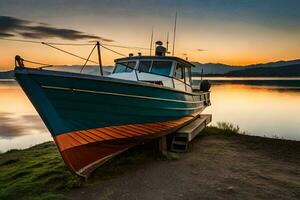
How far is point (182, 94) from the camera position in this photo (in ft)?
34.5

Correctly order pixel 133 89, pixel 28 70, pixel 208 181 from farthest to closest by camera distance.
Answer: pixel 133 89 < pixel 208 181 < pixel 28 70

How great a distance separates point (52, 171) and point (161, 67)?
5.10 m

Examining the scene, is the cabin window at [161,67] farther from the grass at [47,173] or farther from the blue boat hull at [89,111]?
the grass at [47,173]

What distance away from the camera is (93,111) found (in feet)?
23.0

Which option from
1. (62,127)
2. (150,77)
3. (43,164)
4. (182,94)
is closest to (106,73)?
(150,77)

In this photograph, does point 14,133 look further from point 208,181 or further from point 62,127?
point 208,181

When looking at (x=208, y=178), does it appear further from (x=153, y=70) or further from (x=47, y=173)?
(x=153, y=70)

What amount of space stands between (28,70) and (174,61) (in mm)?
5926

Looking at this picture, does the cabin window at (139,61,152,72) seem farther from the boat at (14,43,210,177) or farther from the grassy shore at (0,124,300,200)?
the grassy shore at (0,124,300,200)

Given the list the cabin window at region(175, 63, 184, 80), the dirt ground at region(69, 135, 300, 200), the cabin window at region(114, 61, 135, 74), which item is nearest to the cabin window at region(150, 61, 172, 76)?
the cabin window at region(175, 63, 184, 80)

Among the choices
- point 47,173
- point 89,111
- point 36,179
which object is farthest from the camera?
point 47,173

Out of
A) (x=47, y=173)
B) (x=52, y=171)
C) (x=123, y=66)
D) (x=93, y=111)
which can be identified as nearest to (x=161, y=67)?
(x=123, y=66)

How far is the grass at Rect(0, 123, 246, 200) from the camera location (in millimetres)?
6828

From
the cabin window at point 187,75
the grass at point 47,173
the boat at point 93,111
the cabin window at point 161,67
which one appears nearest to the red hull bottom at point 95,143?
the boat at point 93,111
